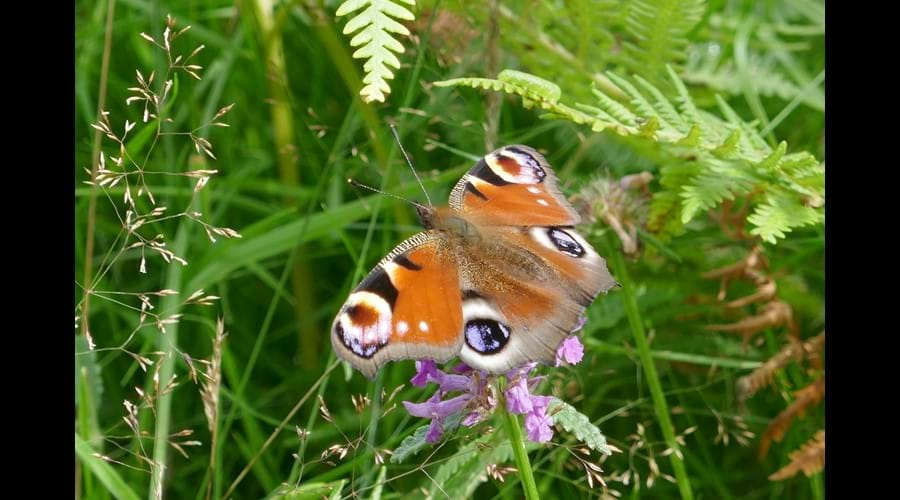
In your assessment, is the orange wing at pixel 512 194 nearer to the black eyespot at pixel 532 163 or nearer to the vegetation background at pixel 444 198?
the black eyespot at pixel 532 163

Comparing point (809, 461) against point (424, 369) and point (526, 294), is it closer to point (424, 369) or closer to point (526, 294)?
point (526, 294)

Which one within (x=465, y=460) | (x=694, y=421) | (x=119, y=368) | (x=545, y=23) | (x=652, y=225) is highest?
(x=545, y=23)

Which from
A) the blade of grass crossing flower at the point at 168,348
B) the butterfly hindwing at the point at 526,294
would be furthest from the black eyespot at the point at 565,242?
the blade of grass crossing flower at the point at 168,348

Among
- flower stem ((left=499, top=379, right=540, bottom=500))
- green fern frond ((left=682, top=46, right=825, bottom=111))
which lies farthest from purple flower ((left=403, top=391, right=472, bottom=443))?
green fern frond ((left=682, top=46, right=825, bottom=111))

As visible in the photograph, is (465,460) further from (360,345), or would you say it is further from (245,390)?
(245,390)

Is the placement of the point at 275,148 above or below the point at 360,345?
below

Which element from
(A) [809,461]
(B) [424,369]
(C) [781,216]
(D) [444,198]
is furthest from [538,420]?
(D) [444,198]

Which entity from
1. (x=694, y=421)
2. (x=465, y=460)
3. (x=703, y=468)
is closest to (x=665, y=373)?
(x=694, y=421)
